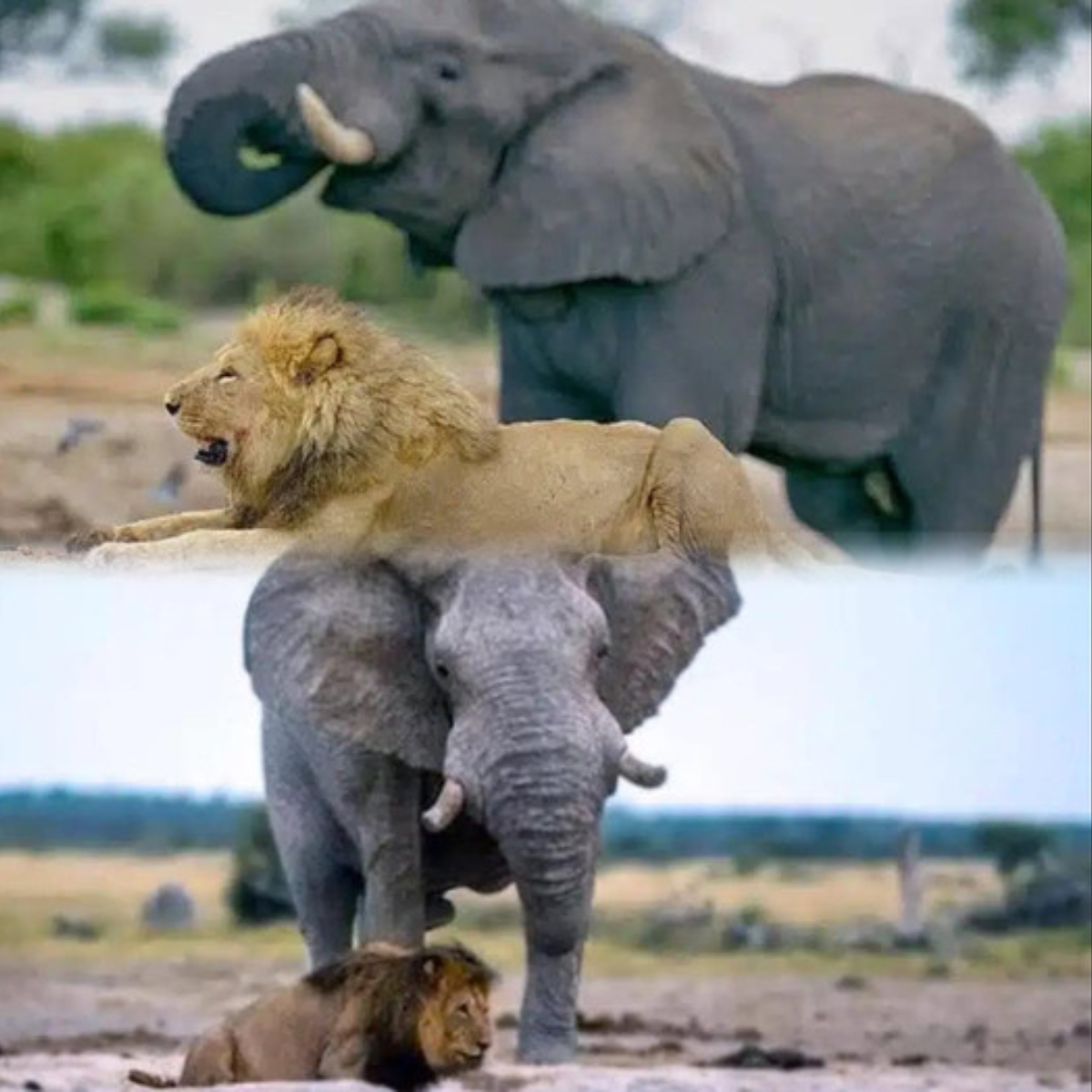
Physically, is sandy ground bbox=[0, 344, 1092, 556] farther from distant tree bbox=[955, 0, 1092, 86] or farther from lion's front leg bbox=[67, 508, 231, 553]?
distant tree bbox=[955, 0, 1092, 86]

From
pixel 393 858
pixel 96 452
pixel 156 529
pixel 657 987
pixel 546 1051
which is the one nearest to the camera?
pixel 156 529

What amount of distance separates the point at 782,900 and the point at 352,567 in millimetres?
802

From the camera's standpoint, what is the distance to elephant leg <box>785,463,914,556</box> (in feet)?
9.08

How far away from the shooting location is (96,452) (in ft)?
8.89

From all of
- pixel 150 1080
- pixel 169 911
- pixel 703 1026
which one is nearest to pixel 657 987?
pixel 703 1026

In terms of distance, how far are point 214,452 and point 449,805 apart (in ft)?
1.40

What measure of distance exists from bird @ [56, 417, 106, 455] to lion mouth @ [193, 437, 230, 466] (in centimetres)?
21

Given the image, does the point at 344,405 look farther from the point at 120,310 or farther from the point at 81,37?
the point at 81,37

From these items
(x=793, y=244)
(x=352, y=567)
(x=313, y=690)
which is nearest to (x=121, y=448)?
(x=352, y=567)

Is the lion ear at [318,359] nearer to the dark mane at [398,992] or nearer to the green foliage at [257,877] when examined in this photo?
the dark mane at [398,992]

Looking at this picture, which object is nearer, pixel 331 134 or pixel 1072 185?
pixel 331 134

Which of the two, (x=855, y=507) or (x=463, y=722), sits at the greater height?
(x=855, y=507)

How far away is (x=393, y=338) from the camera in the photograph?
8.53ft

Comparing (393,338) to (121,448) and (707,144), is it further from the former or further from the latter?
(707,144)
